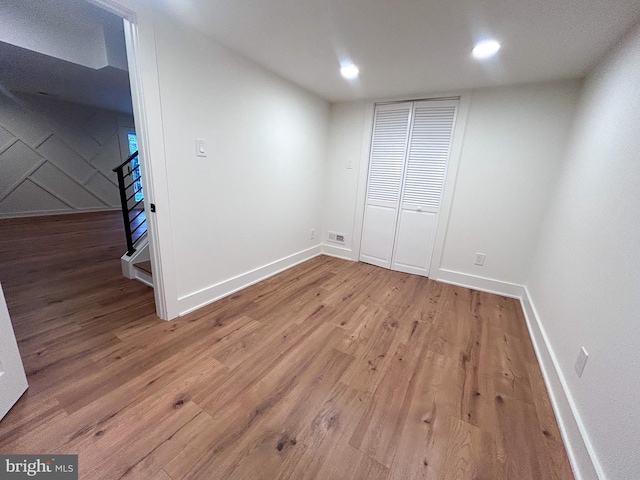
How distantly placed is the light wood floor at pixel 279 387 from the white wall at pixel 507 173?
59cm

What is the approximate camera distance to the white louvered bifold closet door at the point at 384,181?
3055mm

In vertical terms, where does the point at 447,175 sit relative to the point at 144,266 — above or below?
above

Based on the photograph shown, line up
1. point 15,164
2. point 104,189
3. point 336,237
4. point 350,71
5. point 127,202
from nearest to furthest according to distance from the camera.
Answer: point 350,71, point 127,202, point 336,237, point 15,164, point 104,189

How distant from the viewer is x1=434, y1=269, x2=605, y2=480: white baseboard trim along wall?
3.31ft

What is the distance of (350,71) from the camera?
230 centimetres

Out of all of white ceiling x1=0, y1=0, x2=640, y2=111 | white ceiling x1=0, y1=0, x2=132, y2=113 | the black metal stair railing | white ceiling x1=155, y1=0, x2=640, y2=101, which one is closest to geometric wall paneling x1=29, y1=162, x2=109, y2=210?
white ceiling x1=0, y1=0, x2=132, y2=113

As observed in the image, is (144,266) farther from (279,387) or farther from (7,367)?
(279,387)

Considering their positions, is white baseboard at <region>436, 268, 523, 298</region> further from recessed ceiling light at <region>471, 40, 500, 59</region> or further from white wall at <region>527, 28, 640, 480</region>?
recessed ceiling light at <region>471, 40, 500, 59</region>

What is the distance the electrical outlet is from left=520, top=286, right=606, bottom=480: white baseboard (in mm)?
143

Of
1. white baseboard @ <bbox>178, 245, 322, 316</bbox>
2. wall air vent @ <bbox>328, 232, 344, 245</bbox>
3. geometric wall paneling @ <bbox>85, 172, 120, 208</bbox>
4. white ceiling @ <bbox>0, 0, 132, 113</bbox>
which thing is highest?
white ceiling @ <bbox>0, 0, 132, 113</bbox>

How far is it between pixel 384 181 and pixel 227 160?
6.51 feet

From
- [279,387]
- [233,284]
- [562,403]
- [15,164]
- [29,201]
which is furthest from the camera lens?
[29,201]

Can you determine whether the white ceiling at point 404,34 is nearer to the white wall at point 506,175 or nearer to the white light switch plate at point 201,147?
the white wall at point 506,175

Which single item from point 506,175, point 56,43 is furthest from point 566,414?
point 56,43
